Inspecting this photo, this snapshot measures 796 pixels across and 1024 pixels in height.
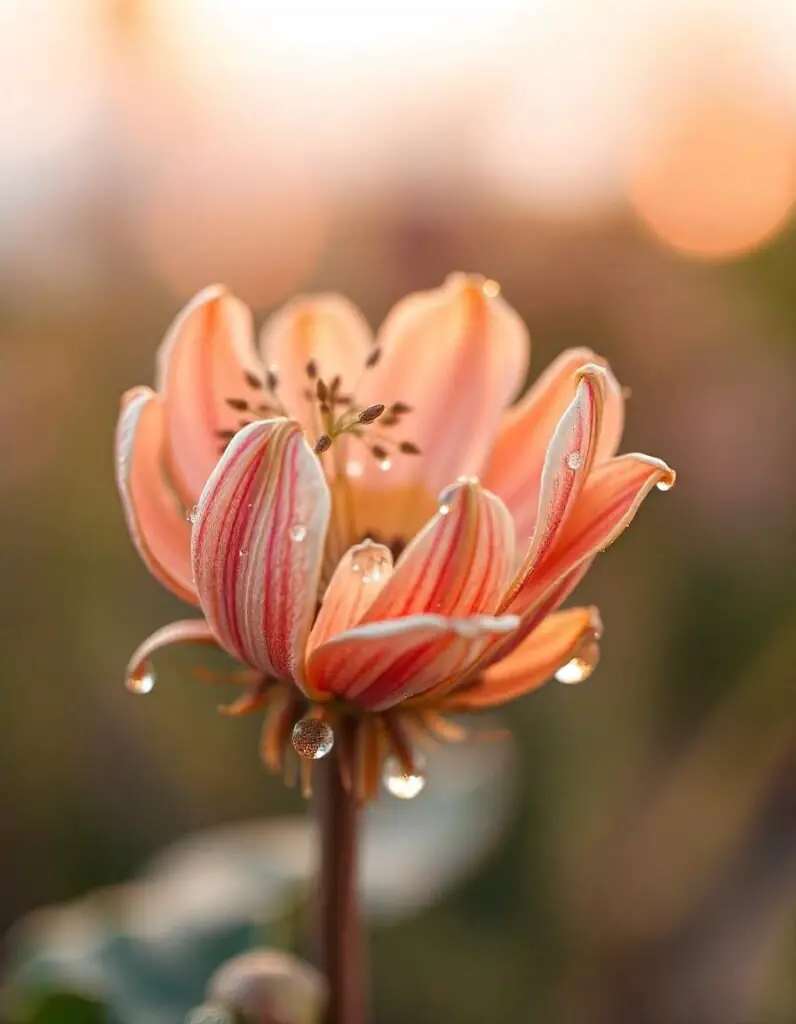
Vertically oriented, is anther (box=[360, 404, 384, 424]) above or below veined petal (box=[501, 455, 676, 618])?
above

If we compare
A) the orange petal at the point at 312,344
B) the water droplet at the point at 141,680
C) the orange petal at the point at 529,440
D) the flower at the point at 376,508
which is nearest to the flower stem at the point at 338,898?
the flower at the point at 376,508

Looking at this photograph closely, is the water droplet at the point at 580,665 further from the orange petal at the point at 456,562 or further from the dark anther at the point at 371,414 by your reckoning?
the dark anther at the point at 371,414

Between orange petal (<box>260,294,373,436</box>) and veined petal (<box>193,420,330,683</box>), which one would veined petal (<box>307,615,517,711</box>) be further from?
orange petal (<box>260,294,373,436</box>)

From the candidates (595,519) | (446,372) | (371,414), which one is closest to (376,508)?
(446,372)

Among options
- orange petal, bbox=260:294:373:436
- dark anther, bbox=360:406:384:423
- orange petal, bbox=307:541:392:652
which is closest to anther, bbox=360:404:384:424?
dark anther, bbox=360:406:384:423

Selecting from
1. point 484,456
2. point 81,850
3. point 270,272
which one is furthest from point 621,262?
point 484,456

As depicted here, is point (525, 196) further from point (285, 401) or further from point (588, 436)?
point (588, 436)

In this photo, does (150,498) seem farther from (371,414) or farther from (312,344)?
(312,344)
